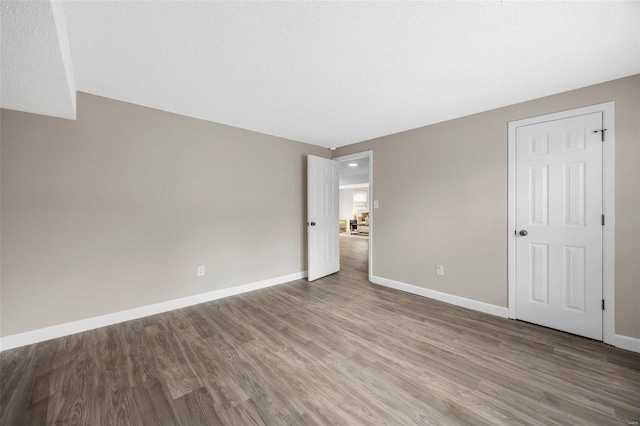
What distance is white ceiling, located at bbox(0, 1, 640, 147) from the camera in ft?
Answer: 4.46

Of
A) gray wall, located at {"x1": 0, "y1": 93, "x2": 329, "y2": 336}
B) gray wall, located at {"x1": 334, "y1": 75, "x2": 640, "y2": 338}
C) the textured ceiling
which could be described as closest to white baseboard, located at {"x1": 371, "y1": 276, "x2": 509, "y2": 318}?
gray wall, located at {"x1": 334, "y1": 75, "x2": 640, "y2": 338}

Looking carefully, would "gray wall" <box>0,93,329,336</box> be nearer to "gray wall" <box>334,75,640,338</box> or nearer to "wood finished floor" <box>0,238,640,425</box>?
"wood finished floor" <box>0,238,640,425</box>

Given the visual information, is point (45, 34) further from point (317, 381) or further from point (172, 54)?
point (317, 381)

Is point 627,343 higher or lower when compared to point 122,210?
lower

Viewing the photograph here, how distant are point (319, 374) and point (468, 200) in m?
2.60

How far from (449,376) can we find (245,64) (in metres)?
2.87

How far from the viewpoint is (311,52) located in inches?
68.1

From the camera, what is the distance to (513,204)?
2602 mm

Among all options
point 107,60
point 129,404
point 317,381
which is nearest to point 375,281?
point 317,381

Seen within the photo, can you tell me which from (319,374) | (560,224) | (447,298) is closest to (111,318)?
(319,374)

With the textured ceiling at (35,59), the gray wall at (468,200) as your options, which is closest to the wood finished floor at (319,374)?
the gray wall at (468,200)

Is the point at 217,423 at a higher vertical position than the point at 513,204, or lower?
lower

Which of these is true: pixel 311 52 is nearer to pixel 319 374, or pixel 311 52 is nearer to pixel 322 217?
pixel 319 374

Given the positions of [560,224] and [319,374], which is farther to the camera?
[560,224]
